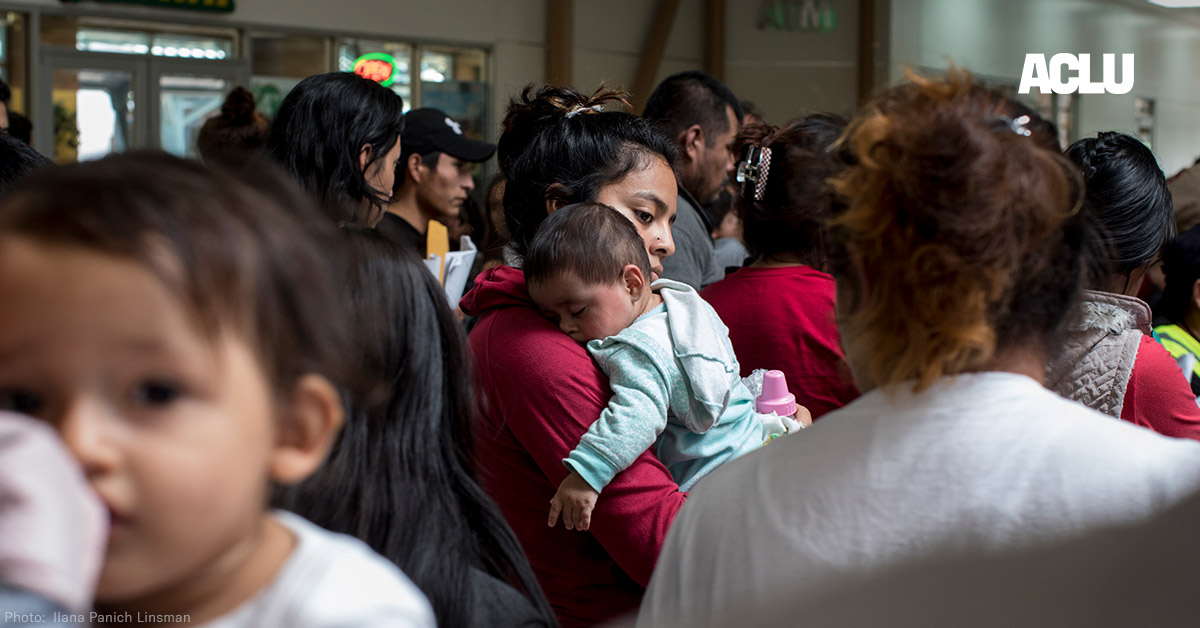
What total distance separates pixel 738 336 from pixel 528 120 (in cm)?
77

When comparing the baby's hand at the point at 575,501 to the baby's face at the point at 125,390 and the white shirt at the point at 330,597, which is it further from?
the baby's face at the point at 125,390

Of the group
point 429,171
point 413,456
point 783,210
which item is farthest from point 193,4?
point 413,456

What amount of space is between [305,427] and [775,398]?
5.60 ft

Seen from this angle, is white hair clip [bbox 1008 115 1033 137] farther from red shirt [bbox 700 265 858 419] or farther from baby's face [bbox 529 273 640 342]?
red shirt [bbox 700 265 858 419]

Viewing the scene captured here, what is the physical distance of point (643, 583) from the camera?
1.90 metres

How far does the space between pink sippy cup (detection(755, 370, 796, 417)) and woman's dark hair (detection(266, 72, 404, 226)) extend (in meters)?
1.04

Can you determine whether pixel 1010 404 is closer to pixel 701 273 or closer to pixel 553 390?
pixel 553 390

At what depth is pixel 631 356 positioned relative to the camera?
200 centimetres

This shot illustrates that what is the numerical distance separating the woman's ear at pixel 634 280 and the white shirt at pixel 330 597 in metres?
1.33

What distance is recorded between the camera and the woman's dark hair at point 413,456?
48.7 inches

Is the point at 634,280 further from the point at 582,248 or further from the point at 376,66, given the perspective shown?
the point at 376,66

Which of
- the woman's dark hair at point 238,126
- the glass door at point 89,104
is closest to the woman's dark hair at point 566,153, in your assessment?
the woman's dark hair at point 238,126

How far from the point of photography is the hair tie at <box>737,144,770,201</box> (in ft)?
8.91

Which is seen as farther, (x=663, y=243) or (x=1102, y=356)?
(x=663, y=243)
